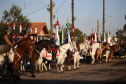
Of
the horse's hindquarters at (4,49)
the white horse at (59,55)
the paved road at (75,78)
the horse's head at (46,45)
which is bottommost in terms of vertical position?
the paved road at (75,78)

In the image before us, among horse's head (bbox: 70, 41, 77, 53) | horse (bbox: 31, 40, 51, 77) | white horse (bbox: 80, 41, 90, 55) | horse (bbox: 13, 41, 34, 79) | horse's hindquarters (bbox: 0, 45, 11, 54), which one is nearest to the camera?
horse (bbox: 13, 41, 34, 79)

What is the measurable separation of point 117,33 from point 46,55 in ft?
161

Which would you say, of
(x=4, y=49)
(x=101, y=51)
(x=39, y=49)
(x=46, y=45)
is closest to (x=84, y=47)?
(x=101, y=51)

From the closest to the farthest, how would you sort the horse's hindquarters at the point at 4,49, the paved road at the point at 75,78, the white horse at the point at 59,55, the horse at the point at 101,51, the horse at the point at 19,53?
1. the paved road at the point at 75,78
2. the horse at the point at 19,53
3. the horse's hindquarters at the point at 4,49
4. the white horse at the point at 59,55
5. the horse at the point at 101,51

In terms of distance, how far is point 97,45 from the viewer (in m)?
23.6

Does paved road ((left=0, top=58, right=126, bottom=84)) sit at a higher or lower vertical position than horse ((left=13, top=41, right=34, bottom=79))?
lower

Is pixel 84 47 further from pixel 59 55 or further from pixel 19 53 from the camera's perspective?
pixel 19 53

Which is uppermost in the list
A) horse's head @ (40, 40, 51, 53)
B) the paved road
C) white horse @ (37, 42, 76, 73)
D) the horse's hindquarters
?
horse's head @ (40, 40, 51, 53)

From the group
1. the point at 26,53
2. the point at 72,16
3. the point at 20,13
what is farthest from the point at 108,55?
the point at 20,13

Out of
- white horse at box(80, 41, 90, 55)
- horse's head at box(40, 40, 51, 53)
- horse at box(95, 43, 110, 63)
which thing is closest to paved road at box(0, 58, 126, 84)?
horse's head at box(40, 40, 51, 53)

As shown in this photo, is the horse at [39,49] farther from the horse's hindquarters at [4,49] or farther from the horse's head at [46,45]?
the horse's hindquarters at [4,49]


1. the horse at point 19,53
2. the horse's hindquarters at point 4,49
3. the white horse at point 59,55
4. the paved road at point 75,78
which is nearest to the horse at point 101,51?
the white horse at point 59,55

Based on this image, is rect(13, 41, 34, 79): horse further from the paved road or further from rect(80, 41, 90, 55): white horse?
rect(80, 41, 90, 55): white horse

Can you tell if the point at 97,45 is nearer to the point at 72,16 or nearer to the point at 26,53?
the point at 72,16
